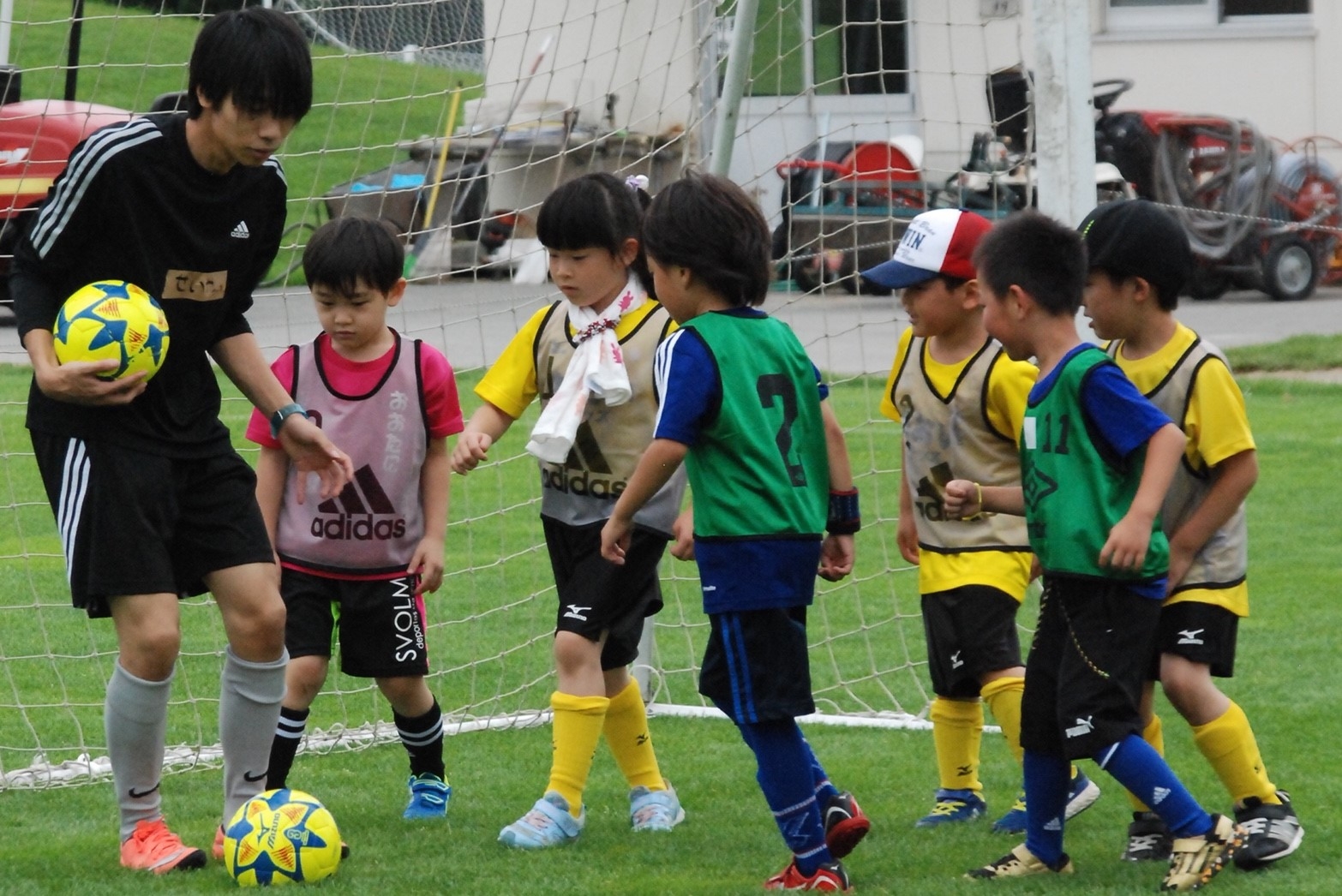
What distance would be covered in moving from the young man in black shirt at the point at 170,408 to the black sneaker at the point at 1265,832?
2081 mm

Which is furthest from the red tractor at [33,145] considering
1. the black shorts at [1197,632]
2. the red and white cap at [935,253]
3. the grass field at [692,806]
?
the black shorts at [1197,632]

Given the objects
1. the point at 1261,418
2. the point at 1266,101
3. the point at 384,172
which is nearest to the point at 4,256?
the point at 384,172

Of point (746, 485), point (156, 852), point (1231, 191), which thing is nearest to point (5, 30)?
point (156, 852)

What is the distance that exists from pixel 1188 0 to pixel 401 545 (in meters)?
17.3

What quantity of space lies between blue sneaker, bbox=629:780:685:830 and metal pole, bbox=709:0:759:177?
1.90m

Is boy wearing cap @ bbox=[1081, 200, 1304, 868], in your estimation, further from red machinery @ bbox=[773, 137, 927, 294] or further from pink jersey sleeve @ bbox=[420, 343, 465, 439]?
red machinery @ bbox=[773, 137, 927, 294]

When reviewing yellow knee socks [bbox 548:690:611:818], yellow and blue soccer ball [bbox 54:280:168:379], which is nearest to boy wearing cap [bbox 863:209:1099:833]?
yellow knee socks [bbox 548:690:611:818]

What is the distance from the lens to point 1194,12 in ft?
64.7

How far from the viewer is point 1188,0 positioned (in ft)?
64.5

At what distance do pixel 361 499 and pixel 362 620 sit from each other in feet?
0.95

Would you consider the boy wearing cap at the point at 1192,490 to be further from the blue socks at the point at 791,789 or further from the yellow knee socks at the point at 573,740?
the yellow knee socks at the point at 573,740

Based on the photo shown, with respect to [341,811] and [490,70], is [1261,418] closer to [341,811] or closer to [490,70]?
[490,70]

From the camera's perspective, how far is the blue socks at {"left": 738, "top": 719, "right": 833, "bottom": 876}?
3615mm

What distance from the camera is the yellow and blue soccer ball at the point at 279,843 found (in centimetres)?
371
